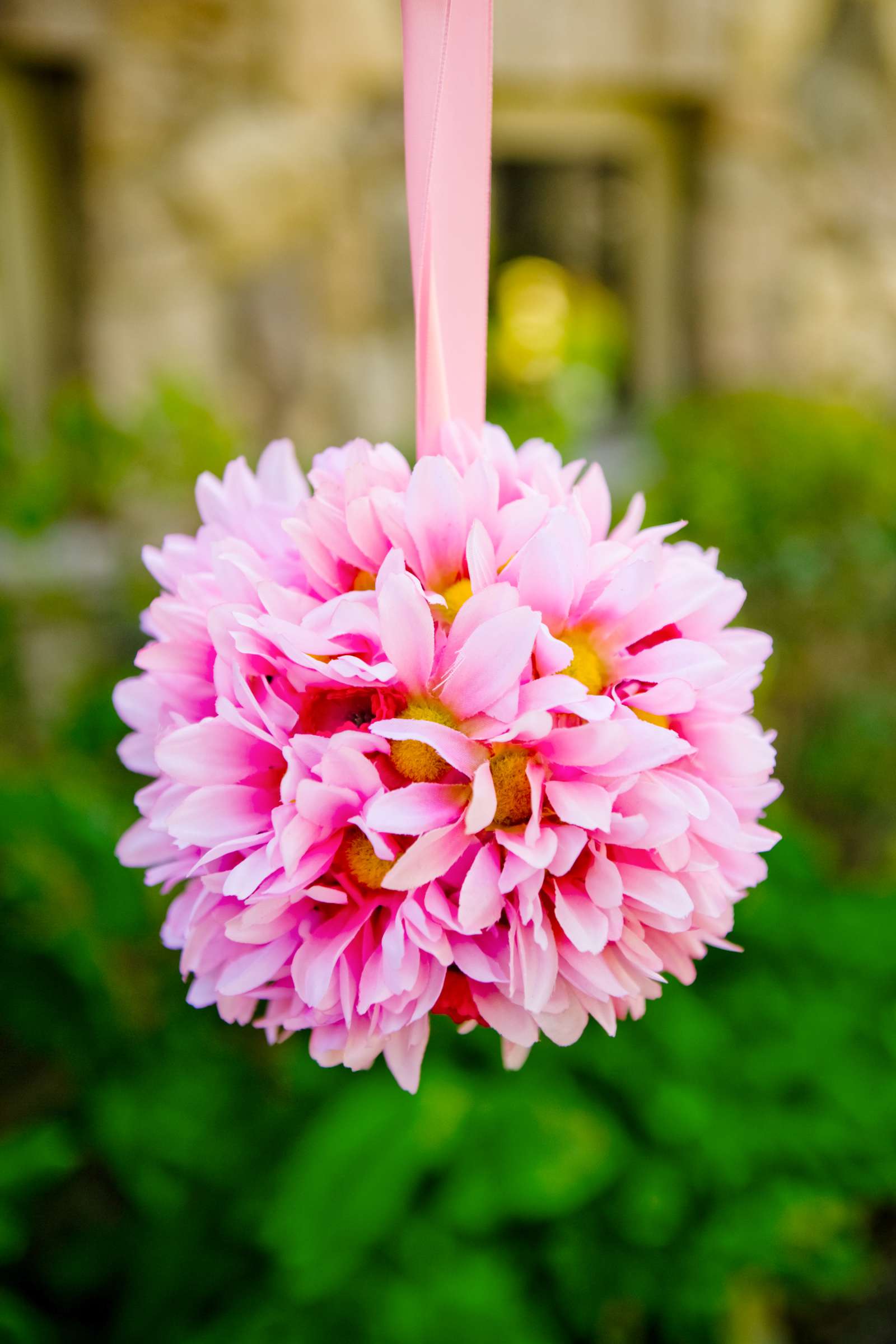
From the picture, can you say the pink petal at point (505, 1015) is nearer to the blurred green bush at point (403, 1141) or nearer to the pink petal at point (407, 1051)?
the pink petal at point (407, 1051)

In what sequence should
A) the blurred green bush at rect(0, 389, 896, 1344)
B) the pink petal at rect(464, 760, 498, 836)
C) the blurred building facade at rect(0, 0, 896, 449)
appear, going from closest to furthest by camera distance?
the pink petal at rect(464, 760, 498, 836) → the blurred green bush at rect(0, 389, 896, 1344) → the blurred building facade at rect(0, 0, 896, 449)

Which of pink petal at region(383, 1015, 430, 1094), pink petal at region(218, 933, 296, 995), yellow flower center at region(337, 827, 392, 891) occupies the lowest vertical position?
pink petal at region(383, 1015, 430, 1094)

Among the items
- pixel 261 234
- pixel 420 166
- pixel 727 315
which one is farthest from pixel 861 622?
pixel 420 166

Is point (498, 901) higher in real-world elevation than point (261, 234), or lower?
lower

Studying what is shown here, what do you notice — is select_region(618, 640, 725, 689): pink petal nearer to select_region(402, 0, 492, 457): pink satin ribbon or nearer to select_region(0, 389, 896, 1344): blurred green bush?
select_region(402, 0, 492, 457): pink satin ribbon

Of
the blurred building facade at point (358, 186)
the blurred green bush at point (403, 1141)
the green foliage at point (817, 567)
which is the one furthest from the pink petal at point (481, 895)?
the blurred building facade at point (358, 186)

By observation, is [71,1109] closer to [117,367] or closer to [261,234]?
[117,367]

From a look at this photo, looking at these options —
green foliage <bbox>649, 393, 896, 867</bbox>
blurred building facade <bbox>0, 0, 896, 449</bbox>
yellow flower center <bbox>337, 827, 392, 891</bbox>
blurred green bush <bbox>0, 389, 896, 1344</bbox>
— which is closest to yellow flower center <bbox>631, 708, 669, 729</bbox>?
yellow flower center <bbox>337, 827, 392, 891</bbox>
